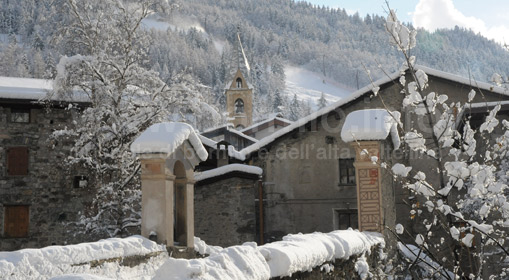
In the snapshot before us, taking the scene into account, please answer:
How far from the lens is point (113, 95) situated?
16234mm

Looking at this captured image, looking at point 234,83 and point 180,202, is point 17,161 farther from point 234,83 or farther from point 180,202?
point 234,83

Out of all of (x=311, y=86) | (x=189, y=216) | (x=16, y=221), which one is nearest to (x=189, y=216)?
(x=189, y=216)

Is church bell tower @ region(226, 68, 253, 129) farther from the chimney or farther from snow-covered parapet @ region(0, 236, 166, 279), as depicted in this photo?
snow-covered parapet @ region(0, 236, 166, 279)

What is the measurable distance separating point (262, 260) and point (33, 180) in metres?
20.4

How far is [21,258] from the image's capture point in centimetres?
615

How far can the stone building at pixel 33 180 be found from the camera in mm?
22750

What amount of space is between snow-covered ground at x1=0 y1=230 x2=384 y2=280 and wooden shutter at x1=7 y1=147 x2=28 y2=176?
606 inches

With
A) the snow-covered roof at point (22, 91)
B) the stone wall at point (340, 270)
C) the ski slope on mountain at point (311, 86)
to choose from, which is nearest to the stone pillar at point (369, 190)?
the stone wall at point (340, 270)

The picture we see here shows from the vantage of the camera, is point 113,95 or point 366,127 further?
point 113,95

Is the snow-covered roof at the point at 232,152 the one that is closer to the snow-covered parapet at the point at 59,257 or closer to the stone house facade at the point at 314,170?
the stone house facade at the point at 314,170

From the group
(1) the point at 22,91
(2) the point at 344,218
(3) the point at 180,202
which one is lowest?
(2) the point at 344,218

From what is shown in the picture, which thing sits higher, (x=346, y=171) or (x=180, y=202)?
(x=346, y=171)

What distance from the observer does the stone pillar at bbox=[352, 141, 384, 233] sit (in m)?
10.6

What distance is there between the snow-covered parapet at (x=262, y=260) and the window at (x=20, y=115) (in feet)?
60.5
